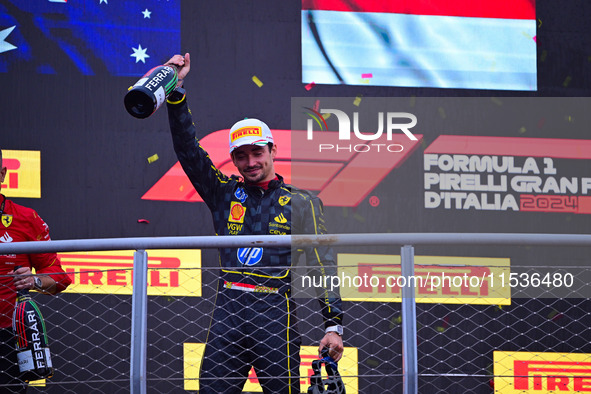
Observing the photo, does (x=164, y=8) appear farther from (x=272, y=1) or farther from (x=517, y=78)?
(x=517, y=78)

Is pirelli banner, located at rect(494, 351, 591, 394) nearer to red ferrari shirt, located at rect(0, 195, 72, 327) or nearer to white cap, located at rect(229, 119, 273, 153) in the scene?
white cap, located at rect(229, 119, 273, 153)

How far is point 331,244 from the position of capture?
214cm

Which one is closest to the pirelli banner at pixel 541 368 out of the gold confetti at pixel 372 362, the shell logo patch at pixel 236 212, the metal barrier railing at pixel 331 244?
the gold confetti at pixel 372 362

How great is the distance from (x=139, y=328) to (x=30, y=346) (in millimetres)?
497

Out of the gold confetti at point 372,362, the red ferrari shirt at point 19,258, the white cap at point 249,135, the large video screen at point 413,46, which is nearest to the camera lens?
the white cap at point 249,135

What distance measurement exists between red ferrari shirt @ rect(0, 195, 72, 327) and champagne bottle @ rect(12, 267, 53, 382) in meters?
0.09

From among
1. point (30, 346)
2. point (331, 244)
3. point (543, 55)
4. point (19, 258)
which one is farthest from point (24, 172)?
point (543, 55)

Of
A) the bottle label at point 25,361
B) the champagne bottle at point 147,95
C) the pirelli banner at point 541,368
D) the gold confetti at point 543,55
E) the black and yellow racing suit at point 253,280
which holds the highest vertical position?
the gold confetti at point 543,55

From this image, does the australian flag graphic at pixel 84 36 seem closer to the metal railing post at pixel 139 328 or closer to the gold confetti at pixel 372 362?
the metal railing post at pixel 139 328

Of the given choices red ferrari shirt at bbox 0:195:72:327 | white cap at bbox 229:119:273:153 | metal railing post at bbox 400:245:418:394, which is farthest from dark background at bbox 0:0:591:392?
metal railing post at bbox 400:245:418:394

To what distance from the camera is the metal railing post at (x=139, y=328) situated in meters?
2.11

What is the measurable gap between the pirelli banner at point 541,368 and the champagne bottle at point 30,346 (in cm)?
200

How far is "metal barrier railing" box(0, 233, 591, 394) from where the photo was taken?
6.91 ft

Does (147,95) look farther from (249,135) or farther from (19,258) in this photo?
(19,258)
